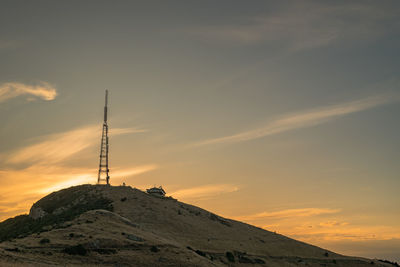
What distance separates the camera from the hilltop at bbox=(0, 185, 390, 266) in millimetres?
55797

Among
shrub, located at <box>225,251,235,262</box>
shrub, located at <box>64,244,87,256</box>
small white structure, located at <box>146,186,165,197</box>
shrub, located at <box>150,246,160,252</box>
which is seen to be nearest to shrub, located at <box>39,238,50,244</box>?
shrub, located at <box>64,244,87,256</box>

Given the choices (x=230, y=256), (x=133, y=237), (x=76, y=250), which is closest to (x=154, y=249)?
(x=133, y=237)

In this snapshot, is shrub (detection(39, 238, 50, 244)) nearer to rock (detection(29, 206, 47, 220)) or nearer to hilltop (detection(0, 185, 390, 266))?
hilltop (detection(0, 185, 390, 266))

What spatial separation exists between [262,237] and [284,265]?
65.8 ft

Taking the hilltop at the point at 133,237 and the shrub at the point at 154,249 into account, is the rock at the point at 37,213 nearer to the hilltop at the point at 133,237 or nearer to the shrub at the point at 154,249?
the hilltop at the point at 133,237

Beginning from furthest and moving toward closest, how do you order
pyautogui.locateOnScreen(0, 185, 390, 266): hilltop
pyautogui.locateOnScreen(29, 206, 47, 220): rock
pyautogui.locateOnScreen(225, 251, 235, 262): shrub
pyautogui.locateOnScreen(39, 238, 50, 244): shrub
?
pyautogui.locateOnScreen(29, 206, 47, 220): rock
pyautogui.locateOnScreen(225, 251, 235, 262): shrub
pyautogui.locateOnScreen(39, 238, 50, 244): shrub
pyautogui.locateOnScreen(0, 185, 390, 266): hilltop

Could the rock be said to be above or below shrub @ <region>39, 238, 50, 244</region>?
above

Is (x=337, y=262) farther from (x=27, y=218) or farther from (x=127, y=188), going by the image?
(x=27, y=218)

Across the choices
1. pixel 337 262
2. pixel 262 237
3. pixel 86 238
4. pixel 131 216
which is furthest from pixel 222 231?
pixel 86 238

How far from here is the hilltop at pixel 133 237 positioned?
55.8 meters

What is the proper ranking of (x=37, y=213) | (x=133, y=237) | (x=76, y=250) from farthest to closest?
1. (x=37, y=213)
2. (x=133, y=237)
3. (x=76, y=250)

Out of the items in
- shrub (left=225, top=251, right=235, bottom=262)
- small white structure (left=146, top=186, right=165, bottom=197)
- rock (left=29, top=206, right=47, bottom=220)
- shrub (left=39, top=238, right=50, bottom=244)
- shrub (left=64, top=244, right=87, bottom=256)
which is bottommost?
shrub (left=225, top=251, right=235, bottom=262)

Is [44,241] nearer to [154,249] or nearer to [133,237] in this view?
[133,237]

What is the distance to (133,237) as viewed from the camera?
218 feet
